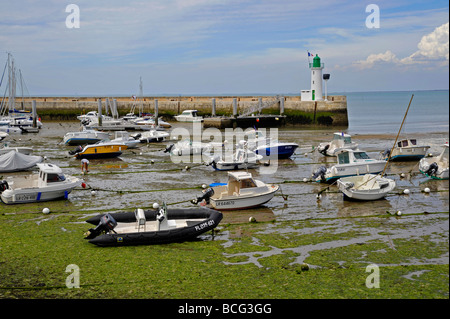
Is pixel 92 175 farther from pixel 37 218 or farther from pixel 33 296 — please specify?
pixel 33 296

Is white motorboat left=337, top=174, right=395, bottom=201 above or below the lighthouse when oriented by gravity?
below

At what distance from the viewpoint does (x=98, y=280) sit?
11945 mm

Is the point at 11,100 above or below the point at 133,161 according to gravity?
above

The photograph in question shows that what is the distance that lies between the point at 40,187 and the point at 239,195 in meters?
8.21

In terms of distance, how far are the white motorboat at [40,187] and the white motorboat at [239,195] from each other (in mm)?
5744

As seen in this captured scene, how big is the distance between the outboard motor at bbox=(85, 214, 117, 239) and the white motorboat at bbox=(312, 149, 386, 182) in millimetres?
11676

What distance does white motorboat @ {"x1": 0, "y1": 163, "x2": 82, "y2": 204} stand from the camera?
782 inches

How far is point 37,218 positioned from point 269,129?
37950 mm

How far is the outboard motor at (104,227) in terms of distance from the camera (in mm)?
14703

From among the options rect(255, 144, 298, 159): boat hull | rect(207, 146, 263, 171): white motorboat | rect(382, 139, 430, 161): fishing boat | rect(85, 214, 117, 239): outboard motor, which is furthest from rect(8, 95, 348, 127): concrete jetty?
rect(85, 214, 117, 239): outboard motor

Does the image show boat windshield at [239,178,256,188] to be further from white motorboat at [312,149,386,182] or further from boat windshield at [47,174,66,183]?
boat windshield at [47,174,66,183]

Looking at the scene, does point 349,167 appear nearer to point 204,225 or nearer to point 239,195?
point 239,195

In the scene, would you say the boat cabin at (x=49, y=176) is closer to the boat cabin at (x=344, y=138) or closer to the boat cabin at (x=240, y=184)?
the boat cabin at (x=240, y=184)
